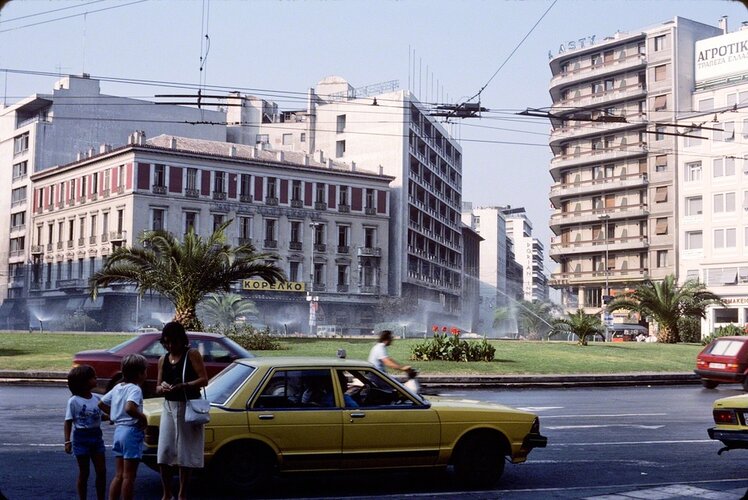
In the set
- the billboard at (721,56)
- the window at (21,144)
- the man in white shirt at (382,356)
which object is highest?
the billboard at (721,56)

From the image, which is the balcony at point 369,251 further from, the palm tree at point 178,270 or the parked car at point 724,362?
the parked car at point 724,362

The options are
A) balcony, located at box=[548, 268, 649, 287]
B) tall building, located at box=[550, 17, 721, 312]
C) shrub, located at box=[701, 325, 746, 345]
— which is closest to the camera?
shrub, located at box=[701, 325, 746, 345]

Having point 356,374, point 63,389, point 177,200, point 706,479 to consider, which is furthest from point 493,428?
point 177,200

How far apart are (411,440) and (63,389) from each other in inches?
611

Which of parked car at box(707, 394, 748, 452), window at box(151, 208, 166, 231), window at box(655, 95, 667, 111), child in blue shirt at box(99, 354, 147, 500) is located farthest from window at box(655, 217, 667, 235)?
child in blue shirt at box(99, 354, 147, 500)

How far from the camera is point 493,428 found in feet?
32.9

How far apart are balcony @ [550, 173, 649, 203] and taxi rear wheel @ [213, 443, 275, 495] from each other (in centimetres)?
8366

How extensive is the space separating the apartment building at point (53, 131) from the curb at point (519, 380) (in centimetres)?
6374

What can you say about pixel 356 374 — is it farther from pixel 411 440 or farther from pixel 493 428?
pixel 493 428

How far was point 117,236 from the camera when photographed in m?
79.9

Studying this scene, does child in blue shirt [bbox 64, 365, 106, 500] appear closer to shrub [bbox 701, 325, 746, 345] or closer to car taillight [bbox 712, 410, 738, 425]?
car taillight [bbox 712, 410, 738, 425]

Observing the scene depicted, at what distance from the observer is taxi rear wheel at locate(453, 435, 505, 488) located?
10.0 meters

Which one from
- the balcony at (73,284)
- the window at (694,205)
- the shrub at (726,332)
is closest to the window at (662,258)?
the window at (694,205)

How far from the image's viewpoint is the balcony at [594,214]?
293 feet
